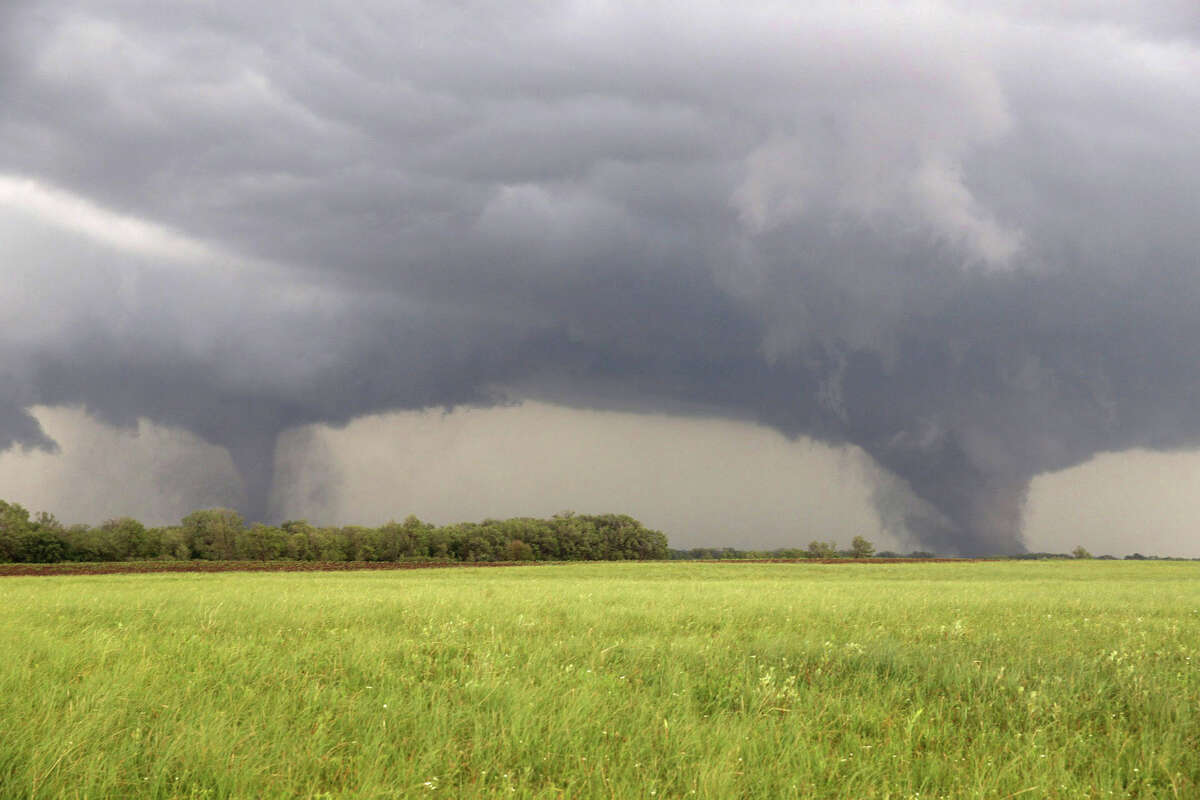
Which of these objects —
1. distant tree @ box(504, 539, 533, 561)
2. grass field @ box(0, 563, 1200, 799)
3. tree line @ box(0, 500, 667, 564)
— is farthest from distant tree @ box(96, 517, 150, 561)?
grass field @ box(0, 563, 1200, 799)

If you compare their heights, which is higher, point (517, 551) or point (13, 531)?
point (13, 531)

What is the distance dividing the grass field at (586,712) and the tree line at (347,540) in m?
100

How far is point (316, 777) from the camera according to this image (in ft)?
17.4

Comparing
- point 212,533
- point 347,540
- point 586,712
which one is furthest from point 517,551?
point 586,712

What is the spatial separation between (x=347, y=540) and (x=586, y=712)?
117m

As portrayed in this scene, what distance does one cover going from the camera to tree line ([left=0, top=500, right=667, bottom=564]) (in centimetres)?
9581

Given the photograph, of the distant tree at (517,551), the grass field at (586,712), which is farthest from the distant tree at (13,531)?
the grass field at (586,712)

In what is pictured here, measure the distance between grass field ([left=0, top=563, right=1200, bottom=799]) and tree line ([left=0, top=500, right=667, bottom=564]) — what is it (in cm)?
10030

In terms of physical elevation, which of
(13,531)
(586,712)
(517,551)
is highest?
(586,712)

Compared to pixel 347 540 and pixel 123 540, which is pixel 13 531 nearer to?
pixel 123 540

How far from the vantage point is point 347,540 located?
114375 mm

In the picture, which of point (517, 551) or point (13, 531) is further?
point (517, 551)

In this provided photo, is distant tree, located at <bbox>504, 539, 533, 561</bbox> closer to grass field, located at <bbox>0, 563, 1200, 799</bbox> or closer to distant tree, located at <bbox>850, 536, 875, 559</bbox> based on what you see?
distant tree, located at <bbox>850, 536, 875, 559</bbox>

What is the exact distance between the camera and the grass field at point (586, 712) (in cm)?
539
